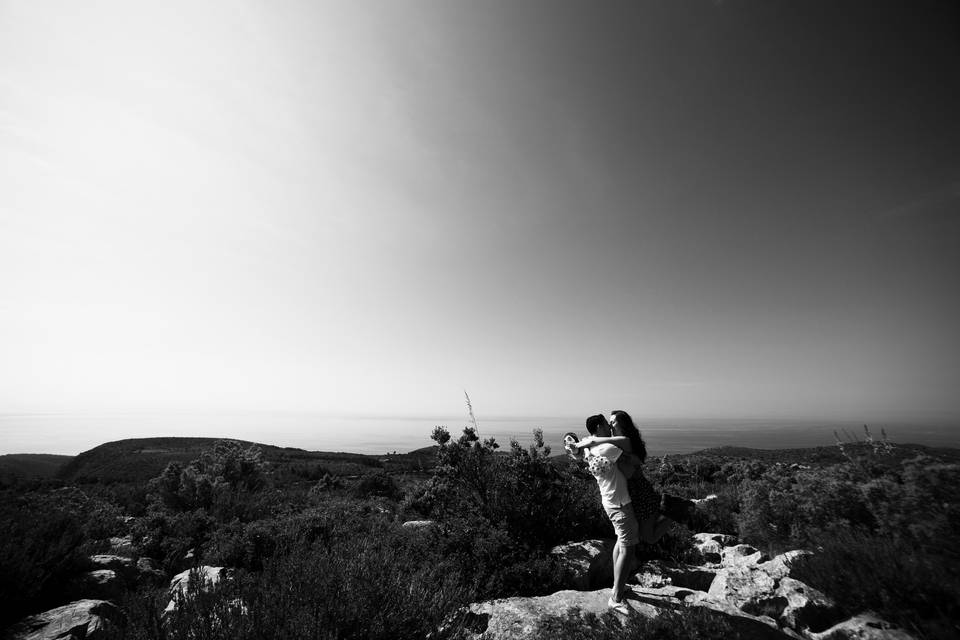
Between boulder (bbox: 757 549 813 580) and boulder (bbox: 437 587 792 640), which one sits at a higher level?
boulder (bbox: 757 549 813 580)

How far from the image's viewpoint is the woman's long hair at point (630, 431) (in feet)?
14.9

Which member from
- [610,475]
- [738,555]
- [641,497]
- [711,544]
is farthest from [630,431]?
[711,544]

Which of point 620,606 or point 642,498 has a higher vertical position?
point 642,498

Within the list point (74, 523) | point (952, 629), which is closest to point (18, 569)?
point (74, 523)

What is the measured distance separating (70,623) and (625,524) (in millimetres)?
6328

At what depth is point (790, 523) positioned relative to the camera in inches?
249

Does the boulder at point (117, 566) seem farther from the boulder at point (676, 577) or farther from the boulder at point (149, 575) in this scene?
the boulder at point (676, 577)

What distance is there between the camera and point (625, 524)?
409 centimetres

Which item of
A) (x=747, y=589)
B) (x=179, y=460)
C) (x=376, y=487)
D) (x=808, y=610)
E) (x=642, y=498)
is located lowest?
(x=376, y=487)

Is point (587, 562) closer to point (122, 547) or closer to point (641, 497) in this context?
point (641, 497)

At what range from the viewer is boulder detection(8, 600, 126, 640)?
11.5 ft

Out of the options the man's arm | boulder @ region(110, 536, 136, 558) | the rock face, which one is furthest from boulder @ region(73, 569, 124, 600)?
the man's arm

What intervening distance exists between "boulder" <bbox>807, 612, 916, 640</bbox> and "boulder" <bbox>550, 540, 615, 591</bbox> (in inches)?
104

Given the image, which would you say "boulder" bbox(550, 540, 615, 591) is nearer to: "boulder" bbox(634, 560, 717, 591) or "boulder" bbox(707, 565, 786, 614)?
"boulder" bbox(634, 560, 717, 591)
